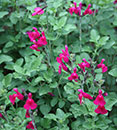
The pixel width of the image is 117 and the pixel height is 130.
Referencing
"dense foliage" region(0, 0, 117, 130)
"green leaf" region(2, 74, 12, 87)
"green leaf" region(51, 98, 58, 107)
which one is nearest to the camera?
"dense foliage" region(0, 0, 117, 130)

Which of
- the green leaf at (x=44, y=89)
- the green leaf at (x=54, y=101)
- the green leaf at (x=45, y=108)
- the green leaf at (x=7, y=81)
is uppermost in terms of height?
the green leaf at (x=7, y=81)

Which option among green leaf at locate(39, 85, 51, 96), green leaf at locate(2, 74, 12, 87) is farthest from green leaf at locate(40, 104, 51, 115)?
green leaf at locate(2, 74, 12, 87)

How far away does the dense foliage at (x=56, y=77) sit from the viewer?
6.61 ft

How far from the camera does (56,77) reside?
2596 millimetres

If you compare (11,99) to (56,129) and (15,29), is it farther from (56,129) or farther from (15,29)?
(15,29)

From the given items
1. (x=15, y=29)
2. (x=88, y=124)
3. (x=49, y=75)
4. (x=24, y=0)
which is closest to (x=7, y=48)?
(x=15, y=29)

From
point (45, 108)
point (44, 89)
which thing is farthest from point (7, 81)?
point (45, 108)

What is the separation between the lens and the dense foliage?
2016 millimetres

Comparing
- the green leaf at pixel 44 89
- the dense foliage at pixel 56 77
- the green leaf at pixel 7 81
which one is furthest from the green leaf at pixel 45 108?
the green leaf at pixel 7 81

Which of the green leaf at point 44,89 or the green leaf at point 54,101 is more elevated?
the green leaf at point 44,89

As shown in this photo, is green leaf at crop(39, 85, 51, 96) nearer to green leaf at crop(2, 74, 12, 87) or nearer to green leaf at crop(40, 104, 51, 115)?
green leaf at crop(40, 104, 51, 115)

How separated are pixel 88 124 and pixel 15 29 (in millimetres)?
1851

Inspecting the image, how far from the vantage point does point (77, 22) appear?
327 centimetres

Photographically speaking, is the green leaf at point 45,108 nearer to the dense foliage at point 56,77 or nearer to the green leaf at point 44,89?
the dense foliage at point 56,77
